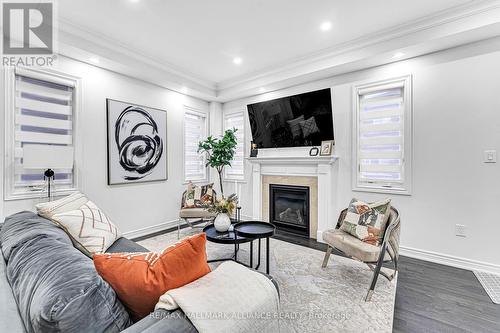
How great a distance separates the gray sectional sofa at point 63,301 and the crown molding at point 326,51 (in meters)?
2.85

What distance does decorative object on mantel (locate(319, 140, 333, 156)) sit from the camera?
3766mm

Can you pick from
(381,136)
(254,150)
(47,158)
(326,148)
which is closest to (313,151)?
(326,148)

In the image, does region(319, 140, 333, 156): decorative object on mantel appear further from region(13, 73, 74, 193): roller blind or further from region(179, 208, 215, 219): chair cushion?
region(13, 73, 74, 193): roller blind

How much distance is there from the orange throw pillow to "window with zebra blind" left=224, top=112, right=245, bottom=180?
397 centimetres

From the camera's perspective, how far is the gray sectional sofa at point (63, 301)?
0.73 meters

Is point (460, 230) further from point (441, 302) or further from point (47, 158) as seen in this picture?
point (47, 158)

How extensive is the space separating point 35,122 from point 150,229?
221 cm

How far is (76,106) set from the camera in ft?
10.4

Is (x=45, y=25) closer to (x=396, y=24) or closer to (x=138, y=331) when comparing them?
(x=138, y=331)

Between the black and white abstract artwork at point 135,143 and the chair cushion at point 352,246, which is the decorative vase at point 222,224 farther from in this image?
the black and white abstract artwork at point 135,143

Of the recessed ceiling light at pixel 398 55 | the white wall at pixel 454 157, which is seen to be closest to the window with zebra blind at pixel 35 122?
the recessed ceiling light at pixel 398 55

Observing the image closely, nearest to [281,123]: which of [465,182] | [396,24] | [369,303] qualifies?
[396,24]

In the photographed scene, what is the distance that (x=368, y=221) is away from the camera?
251 cm

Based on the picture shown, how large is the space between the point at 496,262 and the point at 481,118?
163cm
